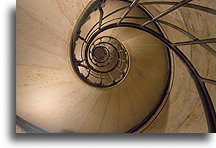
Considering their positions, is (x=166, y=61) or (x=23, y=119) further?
(x=166, y=61)

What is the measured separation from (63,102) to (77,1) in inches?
44.8

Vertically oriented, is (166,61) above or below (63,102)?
above

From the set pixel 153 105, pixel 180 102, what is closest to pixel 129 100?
pixel 153 105

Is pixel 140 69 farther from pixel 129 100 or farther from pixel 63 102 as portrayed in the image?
pixel 63 102

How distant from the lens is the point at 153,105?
2.65 m

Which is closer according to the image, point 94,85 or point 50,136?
point 50,136

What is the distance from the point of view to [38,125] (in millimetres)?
1812

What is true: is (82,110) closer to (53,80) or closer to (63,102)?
(63,102)

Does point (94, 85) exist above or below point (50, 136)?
above

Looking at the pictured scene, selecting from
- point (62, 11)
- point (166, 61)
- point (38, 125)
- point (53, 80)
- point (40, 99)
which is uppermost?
point (62, 11)

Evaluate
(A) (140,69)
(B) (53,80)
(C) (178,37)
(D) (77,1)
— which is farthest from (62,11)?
(A) (140,69)

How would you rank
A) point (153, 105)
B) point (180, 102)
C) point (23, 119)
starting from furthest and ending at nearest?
point (153, 105)
point (180, 102)
point (23, 119)

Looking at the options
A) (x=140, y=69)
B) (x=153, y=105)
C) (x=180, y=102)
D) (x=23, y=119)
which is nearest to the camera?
(x=23, y=119)

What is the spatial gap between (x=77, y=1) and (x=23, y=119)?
4.39 ft
